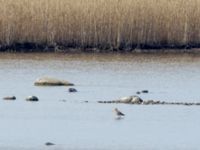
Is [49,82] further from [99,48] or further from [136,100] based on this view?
[99,48]

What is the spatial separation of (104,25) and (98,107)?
996 cm

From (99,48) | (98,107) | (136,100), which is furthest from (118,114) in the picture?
Answer: (99,48)

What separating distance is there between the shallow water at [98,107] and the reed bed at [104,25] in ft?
4.89

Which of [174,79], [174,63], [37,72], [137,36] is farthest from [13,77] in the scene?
[137,36]

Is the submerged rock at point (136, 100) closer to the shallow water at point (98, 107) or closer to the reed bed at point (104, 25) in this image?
the shallow water at point (98, 107)

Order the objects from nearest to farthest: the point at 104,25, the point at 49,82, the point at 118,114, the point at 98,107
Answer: the point at 118,114 → the point at 98,107 → the point at 49,82 → the point at 104,25

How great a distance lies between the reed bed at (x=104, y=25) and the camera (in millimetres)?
25656

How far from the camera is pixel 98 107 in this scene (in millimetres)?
15961

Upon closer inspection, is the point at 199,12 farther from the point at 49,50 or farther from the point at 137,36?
the point at 49,50

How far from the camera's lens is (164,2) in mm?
26344

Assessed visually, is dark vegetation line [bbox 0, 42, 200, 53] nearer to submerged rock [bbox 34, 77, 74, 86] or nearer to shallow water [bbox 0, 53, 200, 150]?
shallow water [bbox 0, 53, 200, 150]

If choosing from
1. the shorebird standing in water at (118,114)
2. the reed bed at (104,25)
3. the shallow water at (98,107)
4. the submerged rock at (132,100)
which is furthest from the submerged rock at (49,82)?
the reed bed at (104,25)

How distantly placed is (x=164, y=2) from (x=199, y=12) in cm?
92

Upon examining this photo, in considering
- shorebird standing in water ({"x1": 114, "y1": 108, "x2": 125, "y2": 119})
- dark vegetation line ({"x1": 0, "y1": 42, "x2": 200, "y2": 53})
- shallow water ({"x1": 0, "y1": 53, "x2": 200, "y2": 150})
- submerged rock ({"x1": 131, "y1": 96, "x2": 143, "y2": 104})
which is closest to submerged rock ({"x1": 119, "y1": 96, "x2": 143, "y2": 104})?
submerged rock ({"x1": 131, "y1": 96, "x2": 143, "y2": 104})
